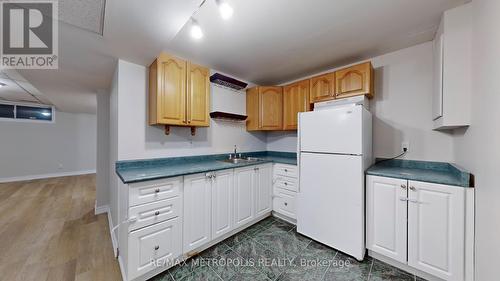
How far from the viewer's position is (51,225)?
2.49 metres

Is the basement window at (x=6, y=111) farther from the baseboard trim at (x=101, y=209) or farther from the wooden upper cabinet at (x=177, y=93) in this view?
the wooden upper cabinet at (x=177, y=93)

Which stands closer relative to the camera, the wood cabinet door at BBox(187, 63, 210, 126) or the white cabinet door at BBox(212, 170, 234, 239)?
the white cabinet door at BBox(212, 170, 234, 239)

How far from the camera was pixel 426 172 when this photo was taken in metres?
1.76

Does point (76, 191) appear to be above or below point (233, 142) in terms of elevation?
below

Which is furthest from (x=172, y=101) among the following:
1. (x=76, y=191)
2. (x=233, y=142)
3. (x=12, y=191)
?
(x=12, y=191)

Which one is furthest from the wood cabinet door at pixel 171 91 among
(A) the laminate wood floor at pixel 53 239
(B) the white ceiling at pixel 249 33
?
(A) the laminate wood floor at pixel 53 239

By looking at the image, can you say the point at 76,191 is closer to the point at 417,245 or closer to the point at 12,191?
the point at 12,191

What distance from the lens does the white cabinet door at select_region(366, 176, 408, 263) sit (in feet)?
5.29

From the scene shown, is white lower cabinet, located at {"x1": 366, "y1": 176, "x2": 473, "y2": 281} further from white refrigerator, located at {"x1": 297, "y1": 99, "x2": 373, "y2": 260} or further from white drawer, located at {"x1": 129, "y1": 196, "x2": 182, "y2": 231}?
white drawer, located at {"x1": 129, "y1": 196, "x2": 182, "y2": 231}

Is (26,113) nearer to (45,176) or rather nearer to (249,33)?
(45,176)

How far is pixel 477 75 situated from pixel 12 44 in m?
3.76

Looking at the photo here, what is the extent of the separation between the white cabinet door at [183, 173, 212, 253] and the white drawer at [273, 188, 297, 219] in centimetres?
111

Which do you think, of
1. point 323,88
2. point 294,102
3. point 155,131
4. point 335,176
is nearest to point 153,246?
point 155,131
